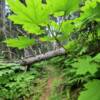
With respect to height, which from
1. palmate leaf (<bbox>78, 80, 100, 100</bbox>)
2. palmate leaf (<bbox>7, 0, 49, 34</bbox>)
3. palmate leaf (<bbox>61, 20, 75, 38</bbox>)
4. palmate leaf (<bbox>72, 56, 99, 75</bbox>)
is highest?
palmate leaf (<bbox>7, 0, 49, 34</bbox>)

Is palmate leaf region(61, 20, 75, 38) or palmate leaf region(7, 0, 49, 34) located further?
palmate leaf region(61, 20, 75, 38)

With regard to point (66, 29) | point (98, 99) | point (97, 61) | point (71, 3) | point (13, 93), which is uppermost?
point (71, 3)

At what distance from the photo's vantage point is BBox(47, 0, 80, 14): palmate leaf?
→ 2.01 meters

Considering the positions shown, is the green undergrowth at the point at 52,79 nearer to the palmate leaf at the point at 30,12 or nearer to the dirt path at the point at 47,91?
the dirt path at the point at 47,91

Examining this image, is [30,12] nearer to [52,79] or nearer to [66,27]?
[66,27]

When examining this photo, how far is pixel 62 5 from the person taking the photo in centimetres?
204

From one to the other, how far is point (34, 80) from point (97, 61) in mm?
1133

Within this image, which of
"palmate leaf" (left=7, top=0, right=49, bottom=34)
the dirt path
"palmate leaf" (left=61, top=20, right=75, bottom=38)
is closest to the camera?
"palmate leaf" (left=7, top=0, right=49, bottom=34)

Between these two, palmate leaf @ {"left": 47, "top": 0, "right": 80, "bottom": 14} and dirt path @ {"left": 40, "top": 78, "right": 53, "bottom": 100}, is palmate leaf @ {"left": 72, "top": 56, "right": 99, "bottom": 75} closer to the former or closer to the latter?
palmate leaf @ {"left": 47, "top": 0, "right": 80, "bottom": 14}

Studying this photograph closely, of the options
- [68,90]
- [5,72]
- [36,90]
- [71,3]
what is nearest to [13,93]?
[36,90]

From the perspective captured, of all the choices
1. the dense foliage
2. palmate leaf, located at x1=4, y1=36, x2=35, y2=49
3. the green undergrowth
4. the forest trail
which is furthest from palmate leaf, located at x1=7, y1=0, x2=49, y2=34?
the forest trail

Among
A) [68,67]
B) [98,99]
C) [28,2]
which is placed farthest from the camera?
[68,67]

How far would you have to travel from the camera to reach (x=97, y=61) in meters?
1.79

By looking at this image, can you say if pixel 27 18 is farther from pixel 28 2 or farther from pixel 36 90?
pixel 36 90
